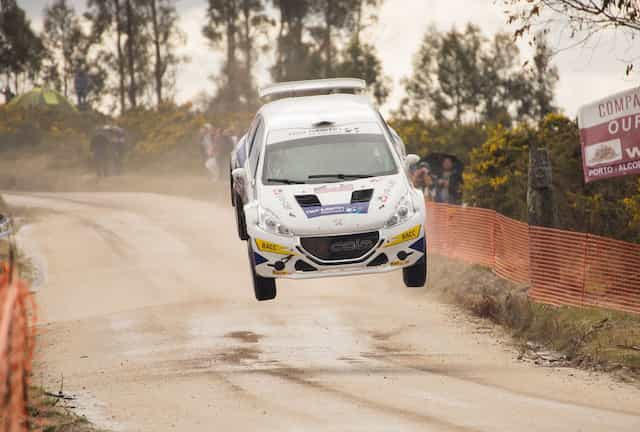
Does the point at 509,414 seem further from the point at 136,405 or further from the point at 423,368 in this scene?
the point at 136,405

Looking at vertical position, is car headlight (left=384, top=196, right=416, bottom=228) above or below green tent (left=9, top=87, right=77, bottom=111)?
below

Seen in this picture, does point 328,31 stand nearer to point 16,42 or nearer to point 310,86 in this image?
point 16,42

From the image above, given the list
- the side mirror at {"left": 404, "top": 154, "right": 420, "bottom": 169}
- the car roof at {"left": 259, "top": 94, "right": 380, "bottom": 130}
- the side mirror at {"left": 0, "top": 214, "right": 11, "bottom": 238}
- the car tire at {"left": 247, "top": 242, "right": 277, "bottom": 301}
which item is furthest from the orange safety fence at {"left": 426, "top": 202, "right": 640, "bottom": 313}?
the side mirror at {"left": 0, "top": 214, "right": 11, "bottom": 238}

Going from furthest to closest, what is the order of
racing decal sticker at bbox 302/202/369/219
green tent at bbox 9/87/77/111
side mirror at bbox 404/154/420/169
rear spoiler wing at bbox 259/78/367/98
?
green tent at bbox 9/87/77/111
rear spoiler wing at bbox 259/78/367/98
racing decal sticker at bbox 302/202/369/219
side mirror at bbox 404/154/420/169

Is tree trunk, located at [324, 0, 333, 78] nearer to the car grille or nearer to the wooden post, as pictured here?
the wooden post

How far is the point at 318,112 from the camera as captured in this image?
36.0 feet

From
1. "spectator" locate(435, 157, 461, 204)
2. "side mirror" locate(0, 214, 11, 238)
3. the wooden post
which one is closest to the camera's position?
"side mirror" locate(0, 214, 11, 238)

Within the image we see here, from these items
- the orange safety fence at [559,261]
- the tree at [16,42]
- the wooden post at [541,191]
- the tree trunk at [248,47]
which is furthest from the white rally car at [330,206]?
the tree at [16,42]

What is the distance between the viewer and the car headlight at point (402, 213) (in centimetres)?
1011

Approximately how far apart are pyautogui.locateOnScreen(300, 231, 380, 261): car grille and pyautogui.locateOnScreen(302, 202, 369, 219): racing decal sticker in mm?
231

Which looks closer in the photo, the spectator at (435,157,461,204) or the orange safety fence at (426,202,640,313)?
the orange safety fence at (426,202,640,313)

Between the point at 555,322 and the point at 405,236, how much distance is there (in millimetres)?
6633

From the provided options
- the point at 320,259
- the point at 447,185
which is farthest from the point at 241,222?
the point at 447,185

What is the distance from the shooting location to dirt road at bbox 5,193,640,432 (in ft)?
39.1
